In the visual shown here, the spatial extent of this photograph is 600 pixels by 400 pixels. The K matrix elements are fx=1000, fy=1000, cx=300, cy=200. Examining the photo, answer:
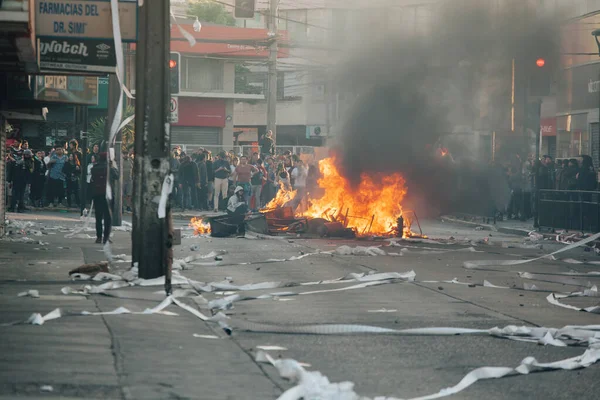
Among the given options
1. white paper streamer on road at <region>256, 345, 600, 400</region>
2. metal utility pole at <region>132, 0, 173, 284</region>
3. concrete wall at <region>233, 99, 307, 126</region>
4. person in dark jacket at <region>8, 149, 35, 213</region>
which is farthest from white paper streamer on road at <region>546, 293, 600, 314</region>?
concrete wall at <region>233, 99, 307, 126</region>

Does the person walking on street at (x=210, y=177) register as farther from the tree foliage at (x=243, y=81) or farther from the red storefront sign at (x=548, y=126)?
the tree foliage at (x=243, y=81)

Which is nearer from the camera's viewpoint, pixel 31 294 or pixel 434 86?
pixel 31 294

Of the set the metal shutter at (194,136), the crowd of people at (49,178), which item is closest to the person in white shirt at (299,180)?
the crowd of people at (49,178)

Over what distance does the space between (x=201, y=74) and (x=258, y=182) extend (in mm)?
24852

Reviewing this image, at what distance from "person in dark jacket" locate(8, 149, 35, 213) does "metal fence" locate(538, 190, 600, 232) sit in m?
13.5

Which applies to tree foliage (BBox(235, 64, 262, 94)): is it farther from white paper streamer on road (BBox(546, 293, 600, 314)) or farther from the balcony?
white paper streamer on road (BBox(546, 293, 600, 314))

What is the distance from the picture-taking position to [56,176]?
30.2 meters

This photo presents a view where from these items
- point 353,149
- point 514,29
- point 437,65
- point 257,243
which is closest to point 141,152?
point 257,243

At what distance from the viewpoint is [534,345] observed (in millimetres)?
8234

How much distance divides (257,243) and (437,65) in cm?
924

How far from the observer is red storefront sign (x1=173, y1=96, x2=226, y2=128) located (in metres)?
53.3

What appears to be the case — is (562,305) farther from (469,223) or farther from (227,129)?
(227,129)

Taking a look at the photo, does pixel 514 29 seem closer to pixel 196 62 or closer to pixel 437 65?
pixel 437 65

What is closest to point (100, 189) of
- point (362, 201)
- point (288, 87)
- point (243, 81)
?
point (362, 201)
